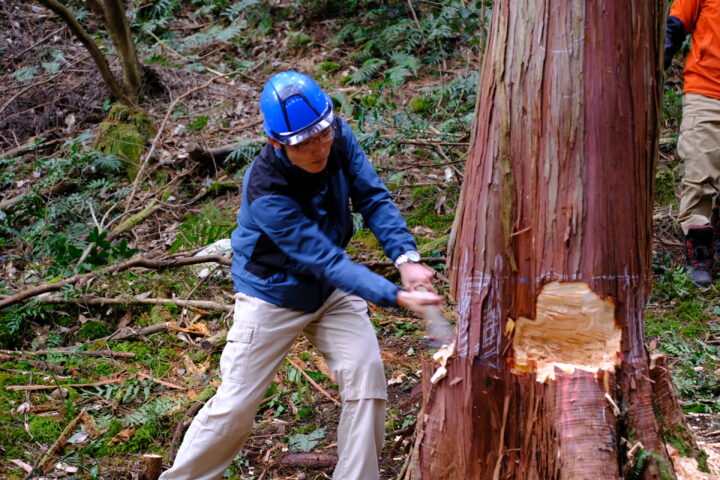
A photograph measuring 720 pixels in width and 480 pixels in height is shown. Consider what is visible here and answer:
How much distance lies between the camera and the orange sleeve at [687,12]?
4805 millimetres

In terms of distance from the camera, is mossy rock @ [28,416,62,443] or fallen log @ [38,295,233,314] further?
fallen log @ [38,295,233,314]

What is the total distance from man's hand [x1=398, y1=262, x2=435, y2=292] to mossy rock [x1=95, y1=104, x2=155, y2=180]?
6152 mm

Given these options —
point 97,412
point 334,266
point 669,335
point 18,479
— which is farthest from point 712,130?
point 18,479

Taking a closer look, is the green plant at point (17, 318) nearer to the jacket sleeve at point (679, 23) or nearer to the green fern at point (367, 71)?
the green fern at point (367, 71)

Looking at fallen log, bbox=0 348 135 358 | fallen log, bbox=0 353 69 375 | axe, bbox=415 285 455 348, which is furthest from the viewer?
fallen log, bbox=0 348 135 358

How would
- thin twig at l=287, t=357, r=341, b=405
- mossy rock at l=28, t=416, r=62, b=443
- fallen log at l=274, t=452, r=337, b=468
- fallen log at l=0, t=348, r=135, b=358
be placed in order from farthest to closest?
fallen log at l=0, t=348, r=135, b=358 < thin twig at l=287, t=357, r=341, b=405 < mossy rock at l=28, t=416, r=62, b=443 < fallen log at l=274, t=452, r=337, b=468

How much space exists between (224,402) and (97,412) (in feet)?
5.61

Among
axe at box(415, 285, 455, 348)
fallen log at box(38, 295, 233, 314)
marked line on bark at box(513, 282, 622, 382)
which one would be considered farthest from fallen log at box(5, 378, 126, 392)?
marked line on bark at box(513, 282, 622, 382)

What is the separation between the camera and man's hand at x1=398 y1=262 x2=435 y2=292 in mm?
2889

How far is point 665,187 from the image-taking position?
5930 mm

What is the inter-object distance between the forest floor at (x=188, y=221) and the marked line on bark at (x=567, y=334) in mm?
1082

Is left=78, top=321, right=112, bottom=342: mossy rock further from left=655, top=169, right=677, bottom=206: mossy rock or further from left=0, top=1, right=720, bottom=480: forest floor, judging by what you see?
left=655, top=169, right=677, bottom=206: mossy rock

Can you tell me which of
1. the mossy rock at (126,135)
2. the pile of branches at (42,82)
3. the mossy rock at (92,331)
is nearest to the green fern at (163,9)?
the pile of branches at (42,82)

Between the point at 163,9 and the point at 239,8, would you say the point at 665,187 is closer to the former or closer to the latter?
the point at 239,8
